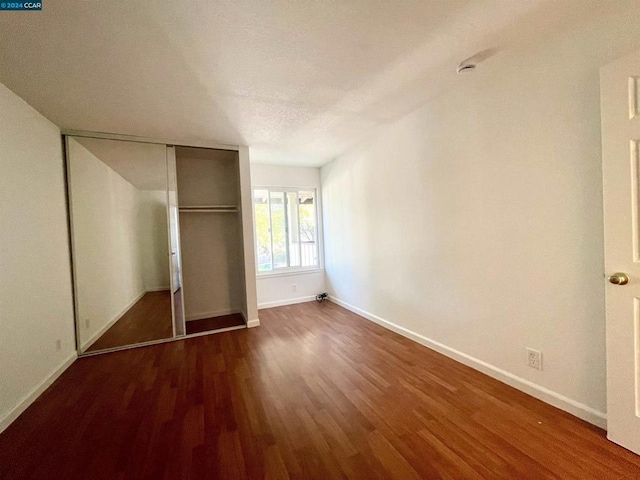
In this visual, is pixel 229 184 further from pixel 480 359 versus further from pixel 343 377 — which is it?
pixel 480 359

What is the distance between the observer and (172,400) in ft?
6.65

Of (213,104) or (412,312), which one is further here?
(412,312)

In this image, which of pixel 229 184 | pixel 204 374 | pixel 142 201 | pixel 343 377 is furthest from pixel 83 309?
pixel 343 377

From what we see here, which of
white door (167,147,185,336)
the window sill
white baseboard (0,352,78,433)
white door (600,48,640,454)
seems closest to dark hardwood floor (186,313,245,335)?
white door (167,147,185,336)

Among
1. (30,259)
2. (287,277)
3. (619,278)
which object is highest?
(30,259)

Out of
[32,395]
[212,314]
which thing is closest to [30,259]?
[32,395]

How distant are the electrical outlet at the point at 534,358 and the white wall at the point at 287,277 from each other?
3399mm

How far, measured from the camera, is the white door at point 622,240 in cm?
133

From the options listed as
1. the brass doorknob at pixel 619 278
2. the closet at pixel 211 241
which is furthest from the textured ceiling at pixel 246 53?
the brass doorknob at pixel 619 278

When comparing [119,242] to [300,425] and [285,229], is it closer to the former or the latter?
[285,229]

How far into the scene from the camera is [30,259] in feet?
7.00

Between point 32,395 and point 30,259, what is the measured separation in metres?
1.07

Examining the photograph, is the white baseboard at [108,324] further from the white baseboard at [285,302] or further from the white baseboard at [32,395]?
the white baseboard at [285,302]

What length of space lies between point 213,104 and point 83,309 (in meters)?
2.63
